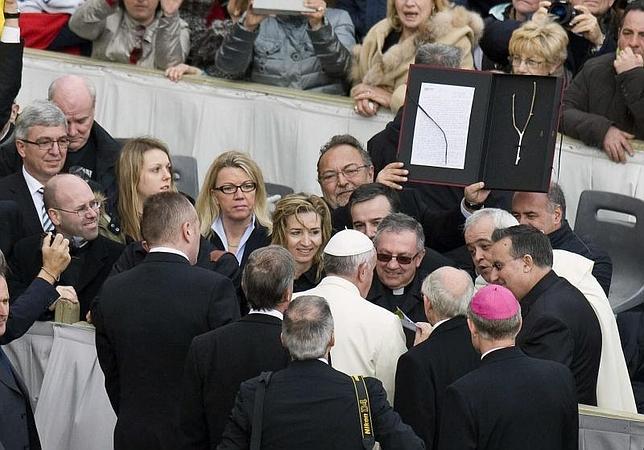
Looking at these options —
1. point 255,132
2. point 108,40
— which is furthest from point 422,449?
point 108,40

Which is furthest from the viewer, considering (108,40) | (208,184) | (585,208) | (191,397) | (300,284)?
(108,40)

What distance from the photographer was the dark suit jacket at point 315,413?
6.56 meters

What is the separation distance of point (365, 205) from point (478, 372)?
249 cm

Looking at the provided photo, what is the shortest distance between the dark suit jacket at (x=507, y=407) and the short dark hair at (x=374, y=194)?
244cm

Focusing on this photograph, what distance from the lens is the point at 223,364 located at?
7.09 meters

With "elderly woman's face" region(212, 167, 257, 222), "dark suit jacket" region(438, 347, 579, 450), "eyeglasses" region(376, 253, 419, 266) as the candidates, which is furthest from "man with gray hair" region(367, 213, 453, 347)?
"dark suit jacket" region(438, 347, 579, 450)

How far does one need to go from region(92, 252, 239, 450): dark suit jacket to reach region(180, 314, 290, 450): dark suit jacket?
32 cm

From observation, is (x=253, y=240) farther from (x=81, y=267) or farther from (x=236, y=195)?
(x=81, y=267)

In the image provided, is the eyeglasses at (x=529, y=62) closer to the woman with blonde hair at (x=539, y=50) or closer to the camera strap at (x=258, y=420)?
the woman with blonde hair at (x=539, y=50)

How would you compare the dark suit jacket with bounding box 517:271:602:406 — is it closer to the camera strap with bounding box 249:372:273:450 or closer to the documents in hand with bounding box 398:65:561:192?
the documents in hand with bounding box 398:65:561:192

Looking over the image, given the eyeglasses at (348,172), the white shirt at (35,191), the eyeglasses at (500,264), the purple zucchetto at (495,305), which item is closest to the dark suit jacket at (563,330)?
the eyeglasses at (500,264)

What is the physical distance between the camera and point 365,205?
920cm

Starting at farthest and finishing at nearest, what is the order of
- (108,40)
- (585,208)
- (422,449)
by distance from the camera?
(108,40) < (585,208) < (422,449)

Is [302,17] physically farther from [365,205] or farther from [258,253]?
[258,253]
